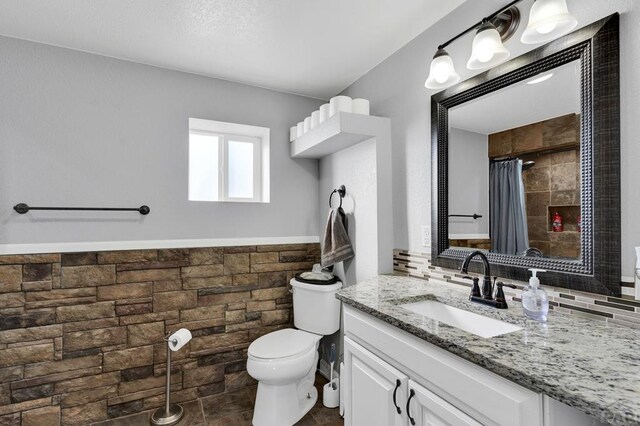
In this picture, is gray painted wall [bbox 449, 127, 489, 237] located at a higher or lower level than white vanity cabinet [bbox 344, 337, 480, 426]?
higher

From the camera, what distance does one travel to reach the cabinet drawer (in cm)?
77

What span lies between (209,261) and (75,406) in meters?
1.12

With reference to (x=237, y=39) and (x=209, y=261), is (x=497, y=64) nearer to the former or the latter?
(x=237, y=39)

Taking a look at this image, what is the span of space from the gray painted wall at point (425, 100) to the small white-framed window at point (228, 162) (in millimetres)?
906

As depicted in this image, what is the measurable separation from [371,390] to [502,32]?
162cm

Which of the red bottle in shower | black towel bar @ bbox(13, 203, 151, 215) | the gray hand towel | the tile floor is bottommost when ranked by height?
the tile floor

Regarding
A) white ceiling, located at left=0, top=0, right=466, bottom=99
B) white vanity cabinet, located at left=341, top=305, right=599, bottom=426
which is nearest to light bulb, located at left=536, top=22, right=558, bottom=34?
white ceiling, located at left=0, top=0, right=466, bottom=99

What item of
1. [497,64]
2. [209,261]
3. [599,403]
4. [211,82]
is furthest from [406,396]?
[211,82]

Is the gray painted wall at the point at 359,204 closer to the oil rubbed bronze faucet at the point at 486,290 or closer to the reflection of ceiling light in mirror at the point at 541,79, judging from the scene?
the oil rubbed bronze faucet at the point at 486,290

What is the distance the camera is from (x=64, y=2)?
1.57m

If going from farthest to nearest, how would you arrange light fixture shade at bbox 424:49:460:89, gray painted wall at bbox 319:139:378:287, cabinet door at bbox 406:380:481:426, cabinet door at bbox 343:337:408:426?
gray painted wall at bbox 319:139:378:287
light fixture shade at bbox 424:49:460:89
cabinet door at bbox 343:337:408:426
cabinet door at bbox 406:380:481:426

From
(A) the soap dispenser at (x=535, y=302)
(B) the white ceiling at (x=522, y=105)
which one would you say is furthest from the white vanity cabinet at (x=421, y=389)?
(B) the white ceiling at (x=522, y=105)

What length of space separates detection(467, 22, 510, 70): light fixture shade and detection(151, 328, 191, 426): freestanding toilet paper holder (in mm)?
2195

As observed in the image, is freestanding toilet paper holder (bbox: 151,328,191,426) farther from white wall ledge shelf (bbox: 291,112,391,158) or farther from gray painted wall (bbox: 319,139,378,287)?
white wall ledge shelf (bbox: 291,112,391,158)
